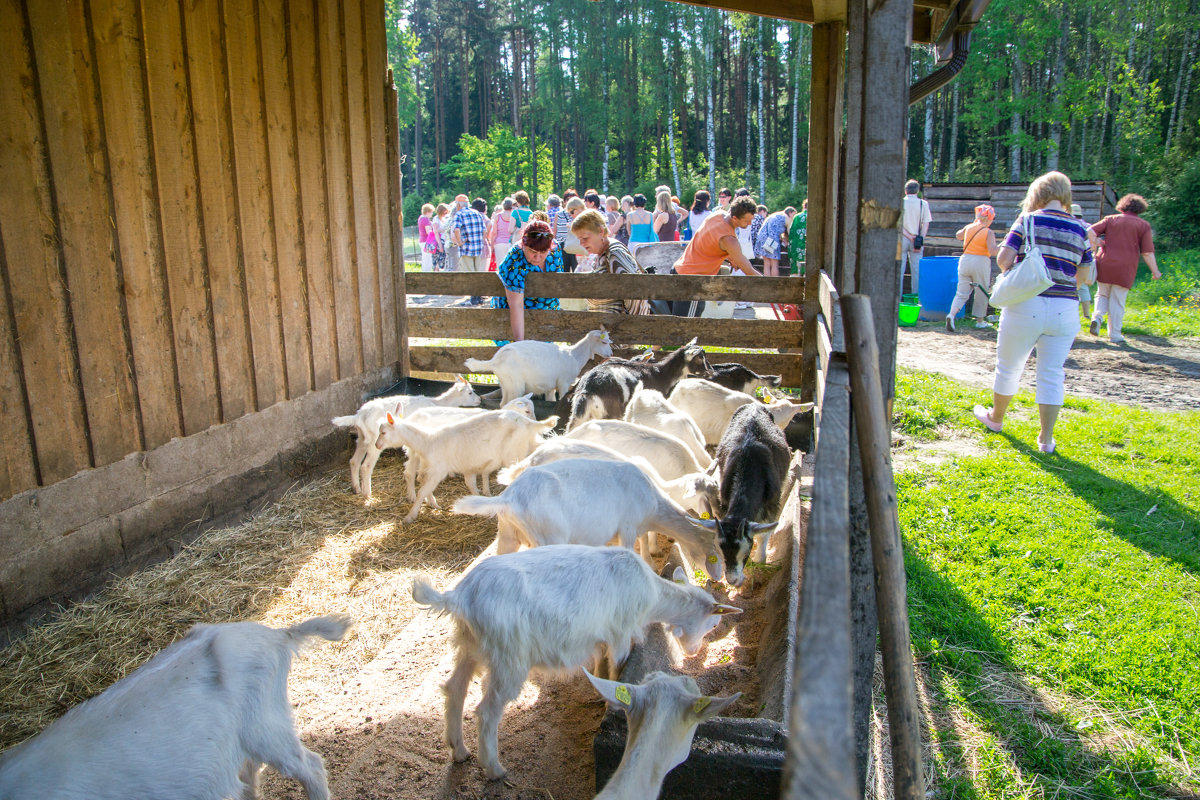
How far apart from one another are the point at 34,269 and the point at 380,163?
366 cm

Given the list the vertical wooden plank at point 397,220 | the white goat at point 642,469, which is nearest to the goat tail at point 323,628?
the white goat at point 642,469

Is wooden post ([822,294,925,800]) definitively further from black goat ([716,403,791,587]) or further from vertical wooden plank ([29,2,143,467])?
vertical wooden plank ([29,2,143,467])

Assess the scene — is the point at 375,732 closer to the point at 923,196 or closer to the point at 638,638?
the point at 638,638

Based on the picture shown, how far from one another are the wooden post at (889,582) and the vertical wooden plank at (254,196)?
182 inches

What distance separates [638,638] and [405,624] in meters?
1.62

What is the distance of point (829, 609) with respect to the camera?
115 centimetres

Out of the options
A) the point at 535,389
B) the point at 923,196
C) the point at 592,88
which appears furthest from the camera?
the point at 592,88

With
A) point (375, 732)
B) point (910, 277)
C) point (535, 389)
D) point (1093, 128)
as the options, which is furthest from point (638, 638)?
point (1093, 128)

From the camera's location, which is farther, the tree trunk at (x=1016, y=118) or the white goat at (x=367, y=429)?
the tree trunk at (x=1016, y=118)

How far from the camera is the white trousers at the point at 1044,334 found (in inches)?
247

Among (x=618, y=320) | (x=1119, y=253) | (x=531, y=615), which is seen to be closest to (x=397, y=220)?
(x=618, y=320)

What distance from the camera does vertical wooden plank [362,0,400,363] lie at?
685 cm

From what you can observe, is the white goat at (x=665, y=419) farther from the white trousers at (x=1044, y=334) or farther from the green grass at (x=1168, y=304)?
the green grass at (x=1168, y=304)

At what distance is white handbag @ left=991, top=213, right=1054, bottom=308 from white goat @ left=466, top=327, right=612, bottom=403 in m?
3.45
